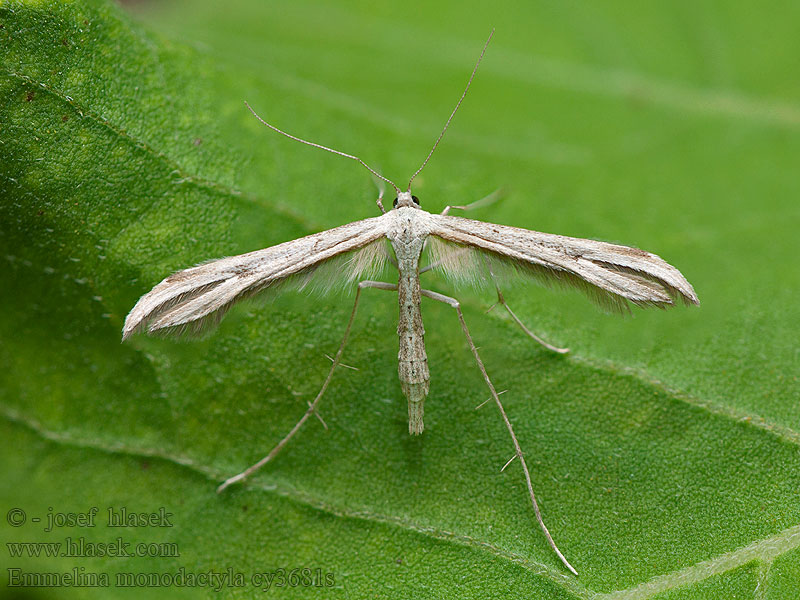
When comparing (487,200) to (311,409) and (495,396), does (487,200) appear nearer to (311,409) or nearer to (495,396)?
(495,396)

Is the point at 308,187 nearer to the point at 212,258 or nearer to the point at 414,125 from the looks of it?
the point at 212,258

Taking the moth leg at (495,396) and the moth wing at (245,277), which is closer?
the moth wing at (245,277)

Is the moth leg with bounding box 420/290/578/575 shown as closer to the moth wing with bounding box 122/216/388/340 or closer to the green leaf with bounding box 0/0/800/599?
the green leaf with bounding box 0/0/800/599

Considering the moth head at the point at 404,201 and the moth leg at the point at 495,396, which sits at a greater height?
the moth head at the point at 404,201

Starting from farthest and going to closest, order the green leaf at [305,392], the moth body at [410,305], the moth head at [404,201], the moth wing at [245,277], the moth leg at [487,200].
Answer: the moth leg at [487,200] < the moth head at [404,201] < the moth body at [410,305] < the green leaf at [305,392] < the moth wing at [245,277]

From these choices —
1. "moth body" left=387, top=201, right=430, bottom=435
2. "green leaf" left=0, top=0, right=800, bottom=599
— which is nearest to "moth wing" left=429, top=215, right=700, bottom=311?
"moth body" left=387, top=201, right=430, bottom=435

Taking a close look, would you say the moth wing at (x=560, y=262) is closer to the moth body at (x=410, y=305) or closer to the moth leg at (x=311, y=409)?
the moth body at (x=410, y=305)

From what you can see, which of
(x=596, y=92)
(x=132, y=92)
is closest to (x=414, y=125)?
(x=596, y=92)

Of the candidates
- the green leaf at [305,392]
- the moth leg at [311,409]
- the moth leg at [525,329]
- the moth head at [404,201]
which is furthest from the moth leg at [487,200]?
the moth leg at [311,409]
